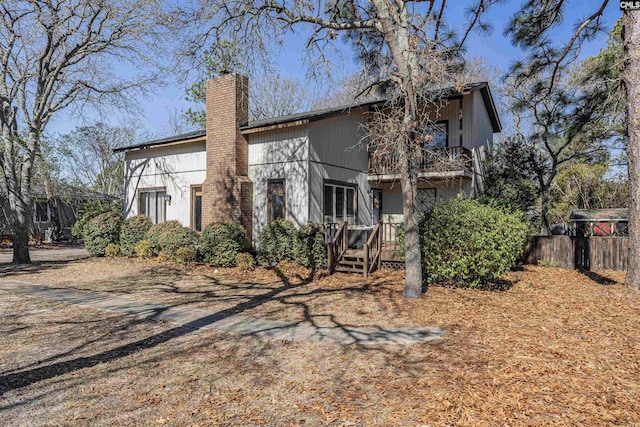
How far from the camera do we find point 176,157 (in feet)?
50.3

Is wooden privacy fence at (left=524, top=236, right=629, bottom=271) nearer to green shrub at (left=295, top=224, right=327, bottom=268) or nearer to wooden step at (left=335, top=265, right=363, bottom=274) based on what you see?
wooden step at (left=335, top=265, right=363, bottom=274)

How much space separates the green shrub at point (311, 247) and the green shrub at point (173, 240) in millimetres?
3771

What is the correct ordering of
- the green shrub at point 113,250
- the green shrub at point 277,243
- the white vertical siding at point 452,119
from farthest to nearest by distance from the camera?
1. the white vertical siding at point 452,119
2. the green shrub at point 113,250
3. the green shrub at point 277,243

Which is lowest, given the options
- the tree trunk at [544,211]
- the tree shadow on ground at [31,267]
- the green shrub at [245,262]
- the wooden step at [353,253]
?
the tree shadow on ground at [31,267]

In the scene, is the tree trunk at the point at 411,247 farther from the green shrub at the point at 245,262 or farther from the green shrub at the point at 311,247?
the green shrub at the point at 245,262

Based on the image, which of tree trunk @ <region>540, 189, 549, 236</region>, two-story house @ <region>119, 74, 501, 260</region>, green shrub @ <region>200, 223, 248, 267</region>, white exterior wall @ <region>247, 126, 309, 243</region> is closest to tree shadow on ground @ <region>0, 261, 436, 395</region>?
green shrub @ <region>200, 223, 248, 267</region>

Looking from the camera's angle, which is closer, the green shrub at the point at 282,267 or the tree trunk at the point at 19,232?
the green shrub at the point at 282,267

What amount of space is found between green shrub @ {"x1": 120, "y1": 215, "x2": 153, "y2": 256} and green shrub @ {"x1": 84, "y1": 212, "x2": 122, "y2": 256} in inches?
18.6

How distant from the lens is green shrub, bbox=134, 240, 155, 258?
13164 mm

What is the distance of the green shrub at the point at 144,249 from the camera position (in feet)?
43.2

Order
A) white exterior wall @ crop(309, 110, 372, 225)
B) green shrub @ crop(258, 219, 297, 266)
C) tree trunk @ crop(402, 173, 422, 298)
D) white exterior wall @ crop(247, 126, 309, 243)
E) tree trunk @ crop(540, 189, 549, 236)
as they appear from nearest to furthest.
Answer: tree trunk @ crop(402, 173, 422, 298)
green shrub @ crop(258, 219, 297, 266)
white exterior wall @ crop(247, 126, 309, 243)
white exterior wall @ crop(309, 110, 372, 225)
tree trunk @ crop(540, 189, 549, 236)

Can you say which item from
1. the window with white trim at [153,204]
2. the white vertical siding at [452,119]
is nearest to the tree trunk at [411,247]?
the white vertical siding at [452,119]

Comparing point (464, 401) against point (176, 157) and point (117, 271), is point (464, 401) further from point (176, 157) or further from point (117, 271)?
point (176, 157)

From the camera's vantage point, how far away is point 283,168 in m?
12.7
